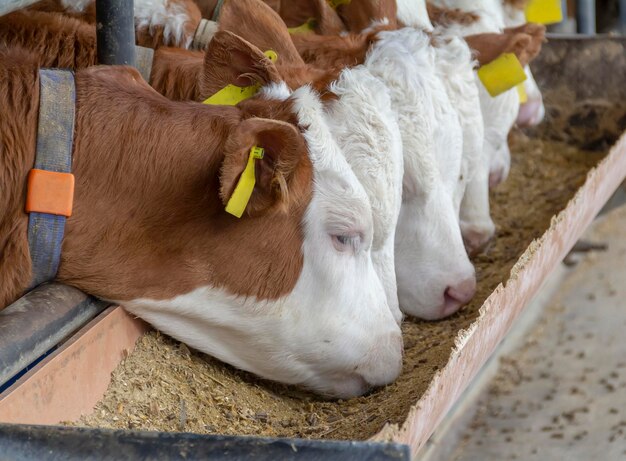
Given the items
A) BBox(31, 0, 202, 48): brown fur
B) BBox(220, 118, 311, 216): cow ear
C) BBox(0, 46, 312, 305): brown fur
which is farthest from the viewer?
BBox(31, 0, 202, 48): brown fur

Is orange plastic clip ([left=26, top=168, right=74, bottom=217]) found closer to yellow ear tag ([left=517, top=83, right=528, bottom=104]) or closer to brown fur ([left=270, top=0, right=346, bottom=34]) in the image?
brown fur ([left=270, top=0, right=346, bottom=34])

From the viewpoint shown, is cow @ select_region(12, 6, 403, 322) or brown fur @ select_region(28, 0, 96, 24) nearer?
cow @ select_region(12, 6, 403, 322)

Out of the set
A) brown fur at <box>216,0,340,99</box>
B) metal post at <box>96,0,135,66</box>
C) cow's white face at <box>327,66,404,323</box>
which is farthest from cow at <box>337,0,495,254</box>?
metal post at <box>96,0,135,66</box>

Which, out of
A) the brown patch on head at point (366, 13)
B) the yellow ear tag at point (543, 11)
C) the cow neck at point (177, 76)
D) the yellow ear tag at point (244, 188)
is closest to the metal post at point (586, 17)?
the yellow ear tag at point (543, 11)

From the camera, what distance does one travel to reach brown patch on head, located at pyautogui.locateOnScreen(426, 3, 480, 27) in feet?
15.7

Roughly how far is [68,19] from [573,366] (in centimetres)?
323

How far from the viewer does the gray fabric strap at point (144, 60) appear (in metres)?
3.15

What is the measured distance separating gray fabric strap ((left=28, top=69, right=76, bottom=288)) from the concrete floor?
2438mm

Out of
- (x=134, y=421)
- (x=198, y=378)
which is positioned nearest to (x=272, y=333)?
(x=198, y=378)

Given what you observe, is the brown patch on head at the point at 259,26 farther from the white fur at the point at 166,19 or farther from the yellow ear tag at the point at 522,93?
the yellow ear tag at the point at 522,93

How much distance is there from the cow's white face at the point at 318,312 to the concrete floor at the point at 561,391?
1716 mm

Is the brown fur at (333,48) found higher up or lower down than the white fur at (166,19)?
lower down

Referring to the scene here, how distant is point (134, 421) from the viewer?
2.45 meters

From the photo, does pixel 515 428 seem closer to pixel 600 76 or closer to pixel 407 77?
pixel 407 77
